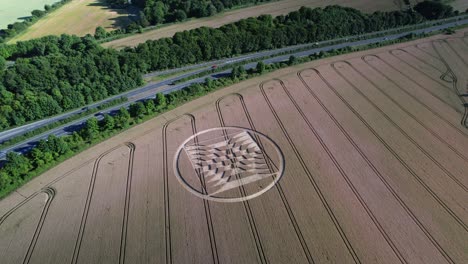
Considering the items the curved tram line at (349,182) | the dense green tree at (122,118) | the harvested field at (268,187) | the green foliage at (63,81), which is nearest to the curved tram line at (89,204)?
the harvested field at (268,187)

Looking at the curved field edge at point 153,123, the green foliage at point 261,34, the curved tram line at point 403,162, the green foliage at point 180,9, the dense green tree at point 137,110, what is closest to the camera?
the curved tram line at point 403,162

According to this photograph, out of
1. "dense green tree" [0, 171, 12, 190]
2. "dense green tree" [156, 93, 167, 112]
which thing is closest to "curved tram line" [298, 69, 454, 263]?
"dense green tree" [156, 93, 167, 112]

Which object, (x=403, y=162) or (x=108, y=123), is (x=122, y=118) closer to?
(x=108, y=123)

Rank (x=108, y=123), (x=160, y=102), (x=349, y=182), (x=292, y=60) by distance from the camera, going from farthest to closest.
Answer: (x=292, y=60) → (x=160, y=102) → (x=108, y=123) → (x=349, y=182)

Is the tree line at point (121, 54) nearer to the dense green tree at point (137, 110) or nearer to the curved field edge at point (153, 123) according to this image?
the dense green tree at point (137, 110)

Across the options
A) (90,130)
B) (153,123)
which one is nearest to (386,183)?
(153,123)

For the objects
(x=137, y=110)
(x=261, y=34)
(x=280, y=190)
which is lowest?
(x=280, y=190)

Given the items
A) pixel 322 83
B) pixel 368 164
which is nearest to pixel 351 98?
pixel 322 83
